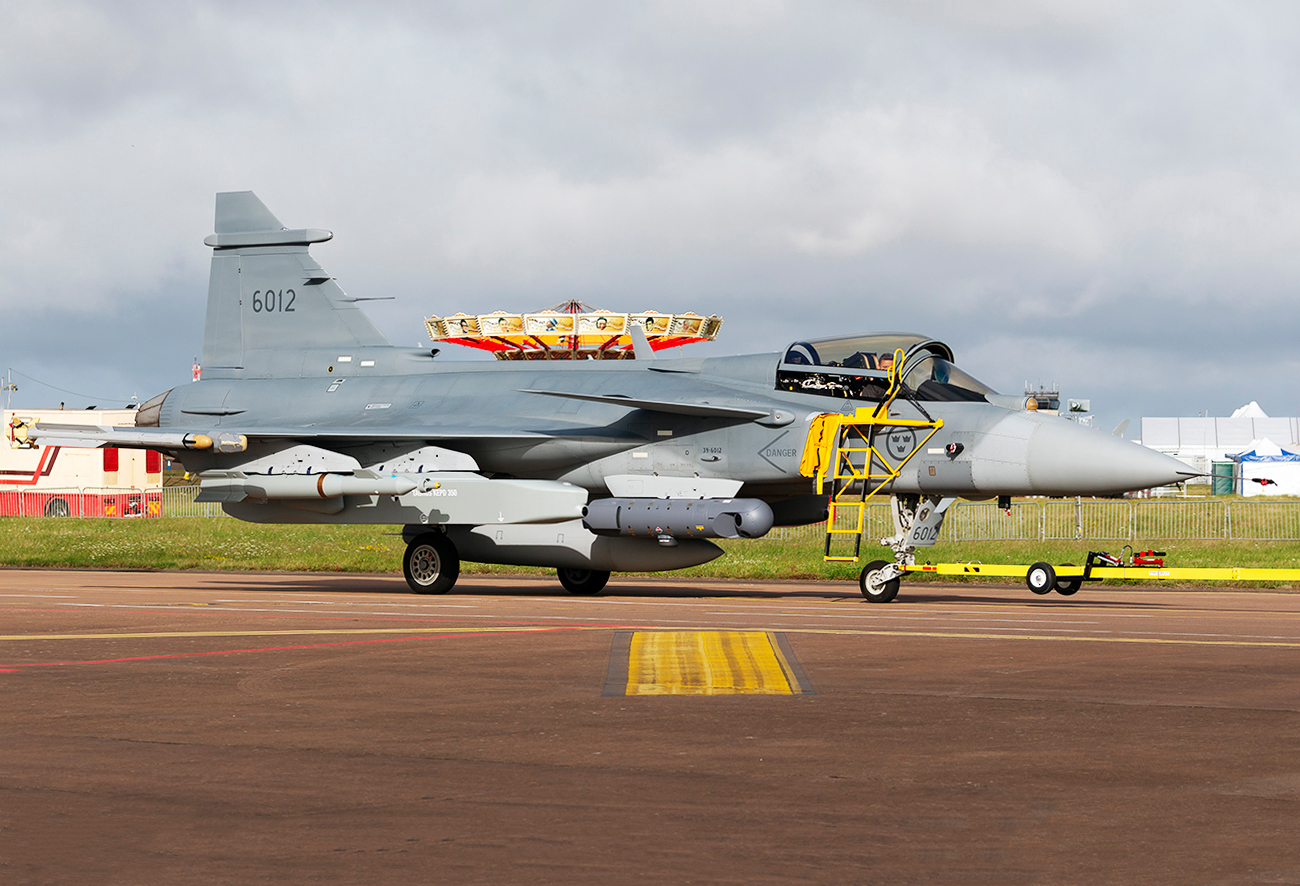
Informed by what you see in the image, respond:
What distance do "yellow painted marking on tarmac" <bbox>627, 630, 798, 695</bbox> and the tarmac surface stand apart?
58 mm

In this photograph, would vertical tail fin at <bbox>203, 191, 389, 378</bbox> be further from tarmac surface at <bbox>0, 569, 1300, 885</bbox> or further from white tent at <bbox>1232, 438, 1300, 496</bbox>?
white tent at <bbox>1232, 438, 1300, 496</bbox>

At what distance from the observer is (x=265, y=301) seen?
24.7 m

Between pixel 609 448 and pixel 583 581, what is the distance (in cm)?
218

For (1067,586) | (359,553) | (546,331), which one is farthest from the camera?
(546,331)

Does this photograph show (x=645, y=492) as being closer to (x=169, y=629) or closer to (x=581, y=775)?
(x=169, y=629)

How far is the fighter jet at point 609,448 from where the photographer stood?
59.7 feet

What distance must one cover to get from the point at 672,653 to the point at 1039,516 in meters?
24.7

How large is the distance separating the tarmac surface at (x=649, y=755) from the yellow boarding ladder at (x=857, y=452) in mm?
4713

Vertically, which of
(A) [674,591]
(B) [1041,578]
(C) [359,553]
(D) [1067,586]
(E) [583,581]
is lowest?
(A) [674,591]

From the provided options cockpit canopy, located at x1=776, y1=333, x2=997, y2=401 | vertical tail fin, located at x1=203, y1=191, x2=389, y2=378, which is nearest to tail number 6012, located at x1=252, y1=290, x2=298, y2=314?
vertical tail fin, located at x1=203, y1=191, x2=389, y2=378

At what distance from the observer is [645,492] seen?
19938 mm

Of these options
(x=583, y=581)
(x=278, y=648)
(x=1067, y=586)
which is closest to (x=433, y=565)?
(x=583, y=581)

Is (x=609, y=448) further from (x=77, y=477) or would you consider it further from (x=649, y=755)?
(x=77, y=477)

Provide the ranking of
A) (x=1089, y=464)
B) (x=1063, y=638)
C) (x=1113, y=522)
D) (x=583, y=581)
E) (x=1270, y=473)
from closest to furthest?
(x=1063, y=638), (x=1089, y=464), (x=583, y=581), (x=1113, y=522), (x=1270, y=473)
